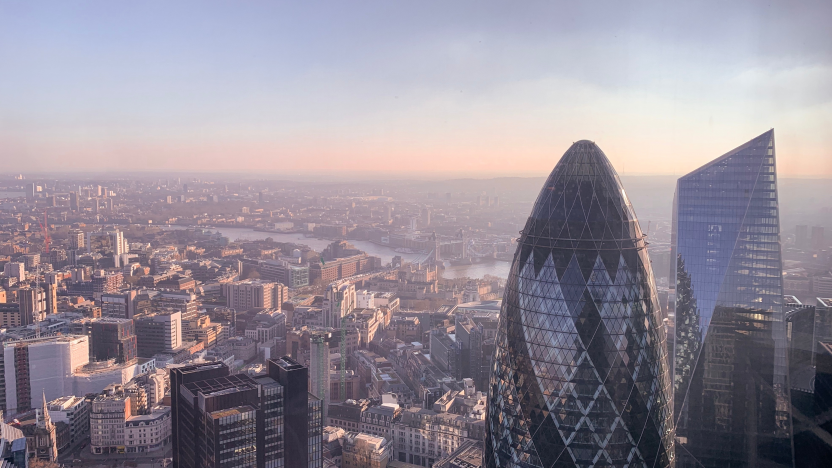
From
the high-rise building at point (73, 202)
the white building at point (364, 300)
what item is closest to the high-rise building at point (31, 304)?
the high-rise building at point (73, 202)

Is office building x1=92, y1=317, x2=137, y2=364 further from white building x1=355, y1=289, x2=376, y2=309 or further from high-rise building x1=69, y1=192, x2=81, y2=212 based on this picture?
high-rise building x1=69, y1=192, x2=81, y2=212

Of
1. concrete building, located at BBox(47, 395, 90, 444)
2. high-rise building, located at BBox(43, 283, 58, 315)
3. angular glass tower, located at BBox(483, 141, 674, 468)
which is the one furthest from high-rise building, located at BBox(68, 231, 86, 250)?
angular glass tower, located at BBox(483, 141, 674, 468)

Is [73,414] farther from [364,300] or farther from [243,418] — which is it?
[364,300]

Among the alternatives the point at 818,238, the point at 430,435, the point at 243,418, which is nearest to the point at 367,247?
the point at 430,435

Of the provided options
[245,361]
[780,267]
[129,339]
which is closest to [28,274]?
[129,339]

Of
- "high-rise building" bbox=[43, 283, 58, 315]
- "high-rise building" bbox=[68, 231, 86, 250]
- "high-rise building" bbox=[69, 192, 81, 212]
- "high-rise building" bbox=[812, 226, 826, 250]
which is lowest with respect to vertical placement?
"high-rise building" bbox=[43, 283, 58, 315]

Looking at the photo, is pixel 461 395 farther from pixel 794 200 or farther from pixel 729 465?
pixel 794 200
